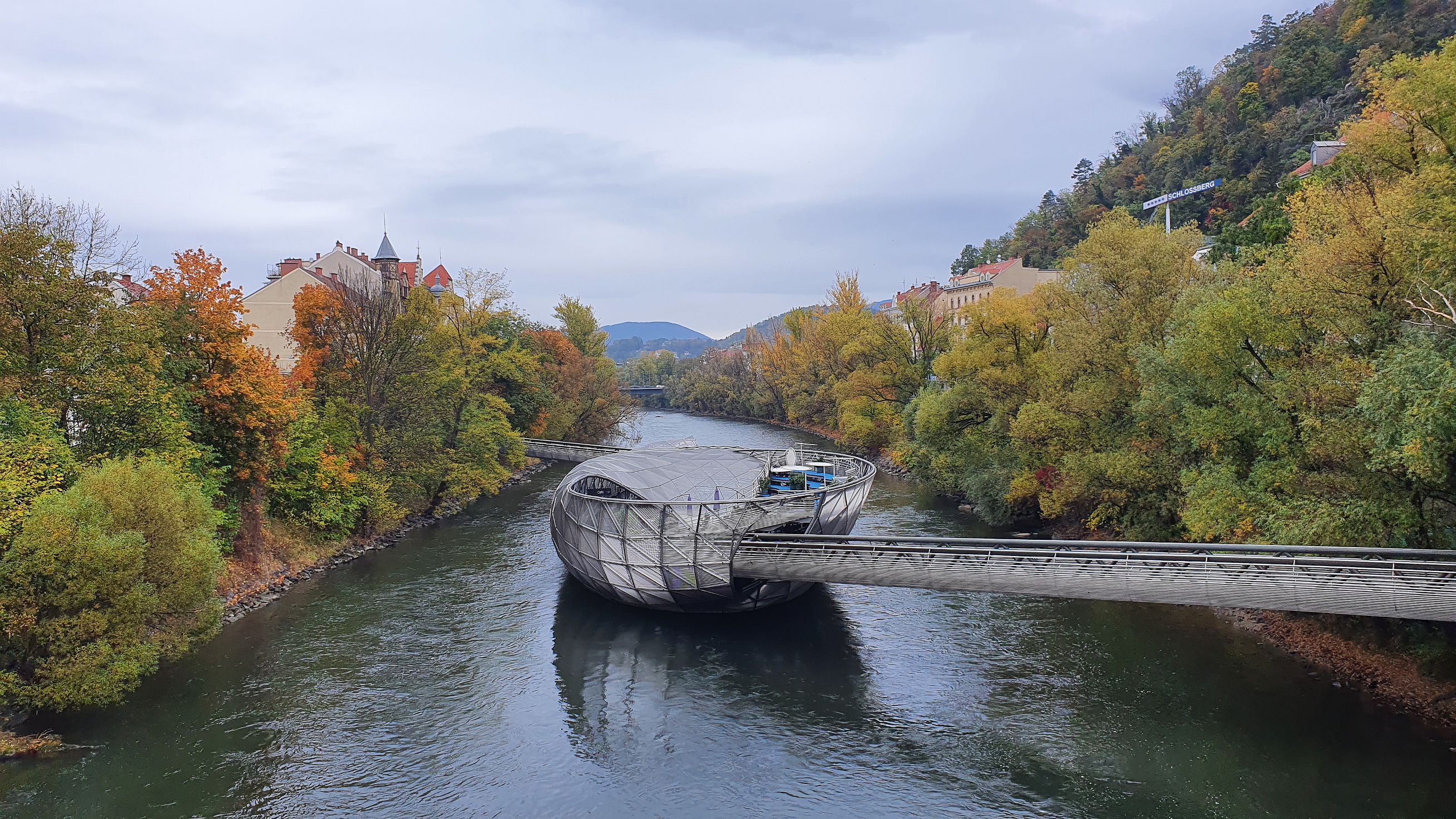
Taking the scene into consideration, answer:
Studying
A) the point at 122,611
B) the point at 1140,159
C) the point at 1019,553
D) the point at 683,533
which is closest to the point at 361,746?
the point at 122,611

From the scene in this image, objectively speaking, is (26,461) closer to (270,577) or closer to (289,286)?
(270,577)

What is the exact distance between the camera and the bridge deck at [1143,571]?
17.1 metres

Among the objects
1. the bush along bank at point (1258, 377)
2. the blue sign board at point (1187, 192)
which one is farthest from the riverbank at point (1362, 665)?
the blue sign board at point (1187, 192)

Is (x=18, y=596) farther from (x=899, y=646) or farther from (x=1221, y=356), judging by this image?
(x=1221, y=356)

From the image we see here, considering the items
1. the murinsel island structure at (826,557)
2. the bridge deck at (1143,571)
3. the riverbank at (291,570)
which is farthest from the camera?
the riverbank at (291,570)

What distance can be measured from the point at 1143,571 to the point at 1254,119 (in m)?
97.3

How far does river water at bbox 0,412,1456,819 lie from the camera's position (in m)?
16.6

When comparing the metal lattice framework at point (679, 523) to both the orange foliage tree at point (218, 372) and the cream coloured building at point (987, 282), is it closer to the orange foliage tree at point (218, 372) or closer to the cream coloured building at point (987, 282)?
the orange foliage tree at point (218, 372)

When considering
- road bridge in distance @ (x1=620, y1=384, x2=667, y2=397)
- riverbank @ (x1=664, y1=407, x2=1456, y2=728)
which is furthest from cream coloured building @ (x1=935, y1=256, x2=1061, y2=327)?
riverbank @ (x1=664, y1=407, x2=1456, y2=728)

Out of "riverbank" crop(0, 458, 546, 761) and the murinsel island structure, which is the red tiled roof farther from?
"riverbank" crop(0, 458, 546, 761)

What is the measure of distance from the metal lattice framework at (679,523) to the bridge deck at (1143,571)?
0.98 metres

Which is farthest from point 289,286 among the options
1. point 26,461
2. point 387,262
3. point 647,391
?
point 647,391

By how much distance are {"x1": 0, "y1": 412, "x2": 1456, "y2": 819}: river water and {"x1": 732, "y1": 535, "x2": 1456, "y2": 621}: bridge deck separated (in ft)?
9.20

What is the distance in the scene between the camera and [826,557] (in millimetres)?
23562
